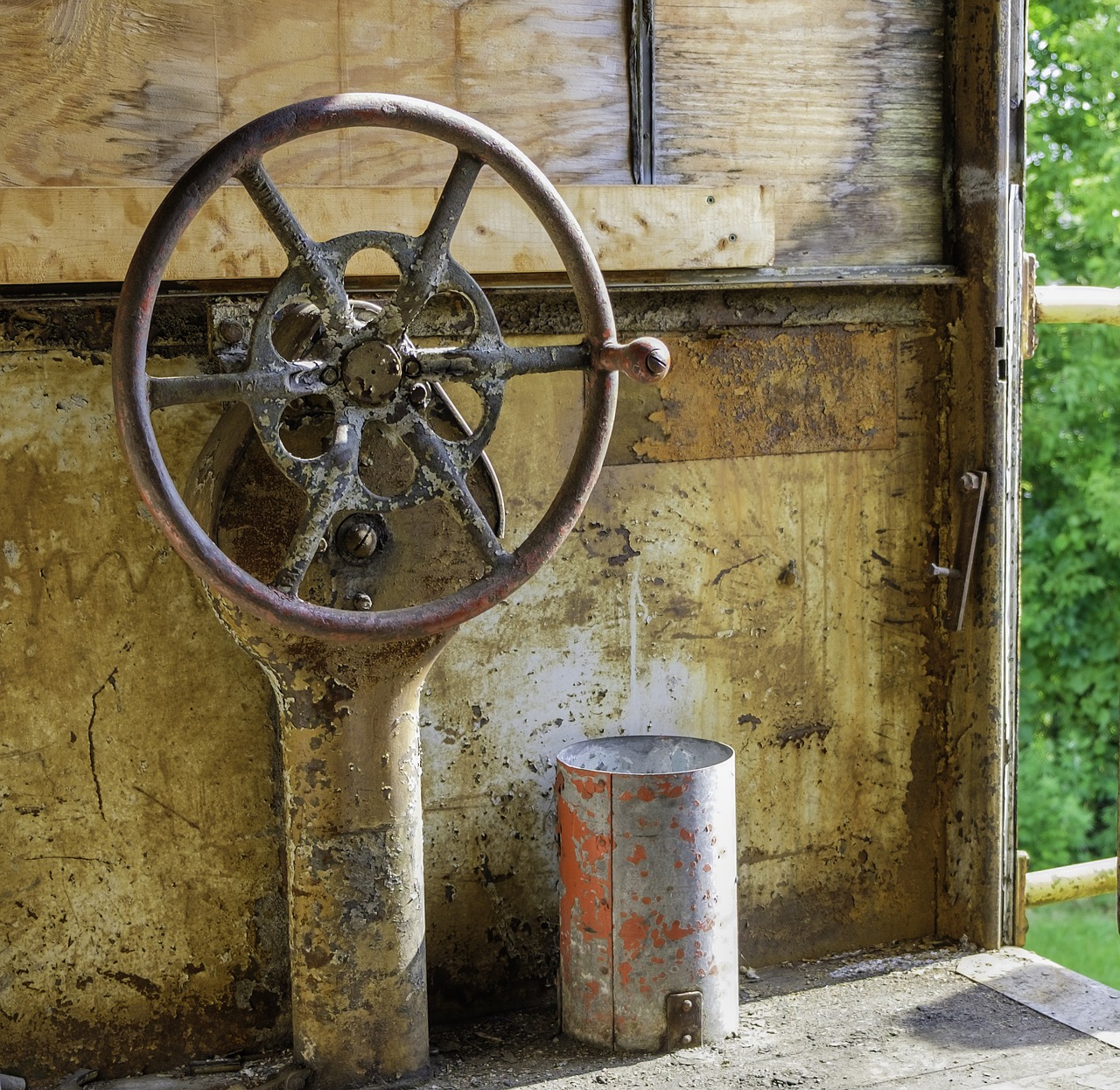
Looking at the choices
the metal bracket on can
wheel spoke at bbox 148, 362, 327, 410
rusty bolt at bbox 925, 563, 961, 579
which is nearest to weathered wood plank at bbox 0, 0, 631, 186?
wheel spoke at bbox 148, 362, 327, 410

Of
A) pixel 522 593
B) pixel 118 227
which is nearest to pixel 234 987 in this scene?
pixel 522 593

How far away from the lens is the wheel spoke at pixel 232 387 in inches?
61.6

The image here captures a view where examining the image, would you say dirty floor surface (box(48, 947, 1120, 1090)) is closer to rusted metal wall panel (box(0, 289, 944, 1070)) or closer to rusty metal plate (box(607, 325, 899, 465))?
rusted metal wall panel (box(0, 289, 944, 1070))

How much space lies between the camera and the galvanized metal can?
2041mm

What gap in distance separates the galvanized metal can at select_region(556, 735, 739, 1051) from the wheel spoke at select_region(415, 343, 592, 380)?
0.67 metres

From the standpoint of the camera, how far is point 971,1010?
88.2 inches

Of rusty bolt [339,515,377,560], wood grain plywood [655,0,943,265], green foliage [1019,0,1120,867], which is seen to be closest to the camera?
rusty bolt [339,515,377,560]

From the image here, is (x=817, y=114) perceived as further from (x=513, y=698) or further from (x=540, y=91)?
(x=513, y=698)

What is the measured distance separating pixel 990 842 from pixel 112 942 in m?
1.58

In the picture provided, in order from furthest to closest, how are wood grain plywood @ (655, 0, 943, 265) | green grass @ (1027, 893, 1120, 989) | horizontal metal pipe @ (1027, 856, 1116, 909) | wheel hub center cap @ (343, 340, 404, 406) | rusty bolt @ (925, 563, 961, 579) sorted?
green grass @ (1027, 893, 1120, 989) → horizontal metal pipe @ (1027, 856, 1116, 909) → rusty bolt @ (925, 563, 961, 579) → wood grain plywood @ (655, 0, 943, 265) → wheel hub center cap @ (343, 340, 404, 406)

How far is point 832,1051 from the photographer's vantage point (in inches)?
82.8

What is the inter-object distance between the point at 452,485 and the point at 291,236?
1.21 feet

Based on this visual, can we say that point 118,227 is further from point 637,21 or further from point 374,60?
point 637,21

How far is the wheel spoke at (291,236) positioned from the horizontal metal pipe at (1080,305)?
1611mm
